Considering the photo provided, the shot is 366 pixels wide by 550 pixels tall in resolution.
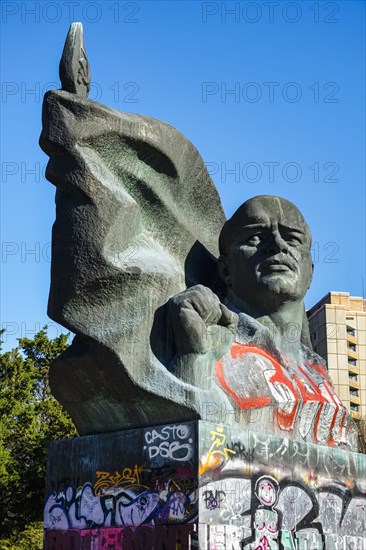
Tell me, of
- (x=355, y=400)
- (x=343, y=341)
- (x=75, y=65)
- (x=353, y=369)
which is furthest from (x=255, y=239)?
(x=353, y=369)

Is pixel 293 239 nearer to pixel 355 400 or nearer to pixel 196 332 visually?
pixel 196 332

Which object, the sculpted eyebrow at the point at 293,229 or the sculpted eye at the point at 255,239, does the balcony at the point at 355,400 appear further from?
the sculpted eye at the point at 255,239

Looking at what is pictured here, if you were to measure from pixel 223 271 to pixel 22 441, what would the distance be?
1401 centimetres

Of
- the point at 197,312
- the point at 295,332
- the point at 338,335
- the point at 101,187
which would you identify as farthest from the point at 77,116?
the point at 338,335

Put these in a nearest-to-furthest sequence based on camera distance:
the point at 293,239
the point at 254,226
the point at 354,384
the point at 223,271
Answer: the point at 254,226, the point at 293,239, the point at 223,271, the point at 354,384

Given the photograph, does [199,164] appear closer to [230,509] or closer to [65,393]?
[65,393]

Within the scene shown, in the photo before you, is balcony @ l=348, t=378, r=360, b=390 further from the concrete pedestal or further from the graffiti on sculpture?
the concrete pedestal

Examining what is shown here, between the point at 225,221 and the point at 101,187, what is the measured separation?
2.13 metres

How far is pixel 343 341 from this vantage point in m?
50.1

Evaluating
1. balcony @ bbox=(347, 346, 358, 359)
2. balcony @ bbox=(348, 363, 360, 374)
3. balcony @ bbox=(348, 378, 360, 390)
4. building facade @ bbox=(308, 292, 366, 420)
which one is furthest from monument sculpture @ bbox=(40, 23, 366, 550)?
balcony @ bbox=(348, 363, 360, 374)

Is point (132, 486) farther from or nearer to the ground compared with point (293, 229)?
nearer to the ground

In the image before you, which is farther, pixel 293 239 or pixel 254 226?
pixel 293 239

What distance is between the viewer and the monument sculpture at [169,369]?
7.01m

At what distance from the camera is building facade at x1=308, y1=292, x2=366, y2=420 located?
46.6 m
